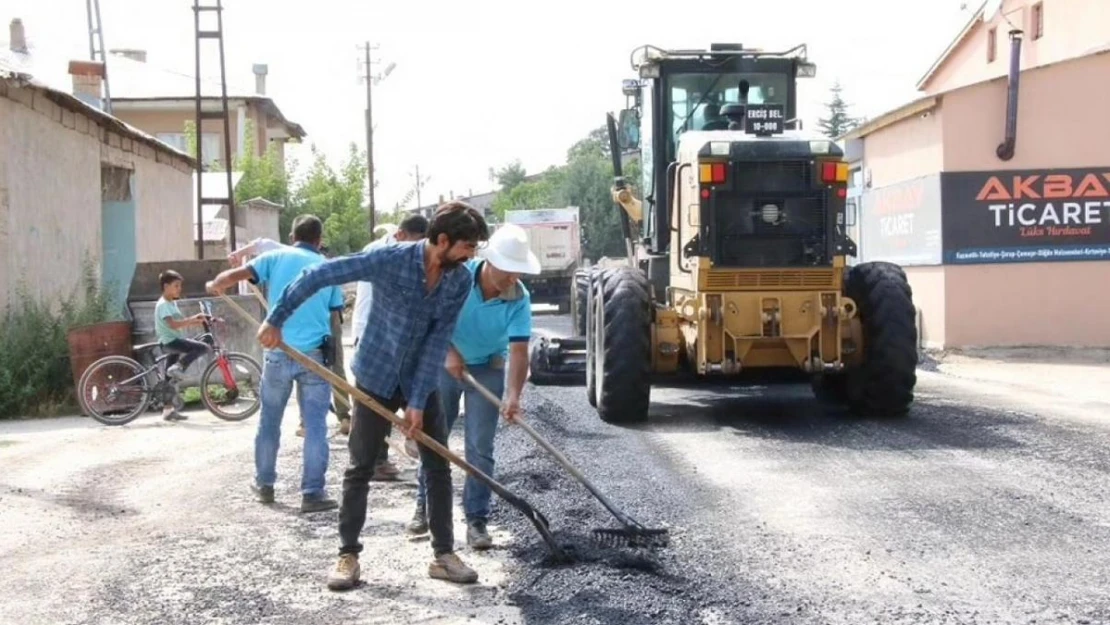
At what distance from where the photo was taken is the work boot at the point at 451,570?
6332 millimetres

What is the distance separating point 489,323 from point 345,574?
4.94ft

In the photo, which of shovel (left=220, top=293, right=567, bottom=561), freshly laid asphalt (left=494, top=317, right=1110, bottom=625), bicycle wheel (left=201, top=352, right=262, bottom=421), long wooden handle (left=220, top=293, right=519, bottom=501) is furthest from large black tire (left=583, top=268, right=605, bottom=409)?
long wooden handle (left=220, top=293, right=519, bottom=501)

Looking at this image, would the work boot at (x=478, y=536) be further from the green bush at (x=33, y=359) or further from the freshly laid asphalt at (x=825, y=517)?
the green bush at (x=33, y=359)

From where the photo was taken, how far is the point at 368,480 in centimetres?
640

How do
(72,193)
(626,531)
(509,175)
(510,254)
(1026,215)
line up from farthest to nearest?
(509,175)
(1026,215)
(72,193)
(626,531)
(510,254)

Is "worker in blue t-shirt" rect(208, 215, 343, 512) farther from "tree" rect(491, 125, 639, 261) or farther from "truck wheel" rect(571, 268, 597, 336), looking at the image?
"tree" rect(491, 125, 639, 261)

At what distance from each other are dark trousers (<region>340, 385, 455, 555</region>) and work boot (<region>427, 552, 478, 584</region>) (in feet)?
0.13

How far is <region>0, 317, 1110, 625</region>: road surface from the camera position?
5.84 metres

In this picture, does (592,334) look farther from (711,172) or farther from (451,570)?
(451,570)

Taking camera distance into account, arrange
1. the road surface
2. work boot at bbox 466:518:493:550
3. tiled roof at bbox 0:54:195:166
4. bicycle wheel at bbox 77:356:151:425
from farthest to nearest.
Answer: tiled roof at bbox 0:54:195:166
bicycle wheel at bbox 77:356:151:425
work boot at bbox 466:518:493:550
the road surface

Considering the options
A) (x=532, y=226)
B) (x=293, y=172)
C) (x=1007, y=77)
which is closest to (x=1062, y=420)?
(x=1007, y=77)

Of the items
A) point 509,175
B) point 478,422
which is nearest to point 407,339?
point 478,422

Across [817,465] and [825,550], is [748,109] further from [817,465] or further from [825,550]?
[825,550]

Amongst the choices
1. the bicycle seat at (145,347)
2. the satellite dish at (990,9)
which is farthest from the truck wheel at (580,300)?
the satellite dish at (990,9)
